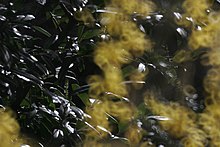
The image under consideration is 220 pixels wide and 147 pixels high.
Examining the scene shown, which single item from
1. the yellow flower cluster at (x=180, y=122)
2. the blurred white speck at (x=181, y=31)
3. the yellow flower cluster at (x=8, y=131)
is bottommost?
the yellow flower cluster at (x=180, y=122)

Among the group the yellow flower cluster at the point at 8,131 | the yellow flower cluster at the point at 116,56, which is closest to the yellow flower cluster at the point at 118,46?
the yellow flower cluster at the point at 116,56

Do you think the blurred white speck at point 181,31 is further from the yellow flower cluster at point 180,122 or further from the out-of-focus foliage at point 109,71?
the yellow flower cluster at point 180,122

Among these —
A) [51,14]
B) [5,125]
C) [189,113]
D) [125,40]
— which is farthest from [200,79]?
[5,125]

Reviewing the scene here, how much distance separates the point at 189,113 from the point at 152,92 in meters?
0.21

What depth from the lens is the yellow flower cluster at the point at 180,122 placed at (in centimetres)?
215

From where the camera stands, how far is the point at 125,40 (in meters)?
2.10

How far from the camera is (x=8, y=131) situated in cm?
175

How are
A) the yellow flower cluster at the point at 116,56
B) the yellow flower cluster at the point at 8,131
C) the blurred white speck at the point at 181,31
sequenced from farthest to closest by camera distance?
1. the blurred white speck at the point at 181,31
2. the yellow flower cluster at the point at 116,56
3. the yellow flower cluster at the point at 8,131

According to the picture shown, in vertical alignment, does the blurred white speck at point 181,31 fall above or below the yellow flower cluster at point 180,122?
above

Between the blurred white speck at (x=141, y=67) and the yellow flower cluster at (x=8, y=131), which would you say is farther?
the blurred white speck at (x=141, y=67)

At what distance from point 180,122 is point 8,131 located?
2.56 feet

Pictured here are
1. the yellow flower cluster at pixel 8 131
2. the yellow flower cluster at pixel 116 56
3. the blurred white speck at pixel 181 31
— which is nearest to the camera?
the yellow flower cluster at pixel 8 131

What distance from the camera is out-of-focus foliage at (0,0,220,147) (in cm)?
178

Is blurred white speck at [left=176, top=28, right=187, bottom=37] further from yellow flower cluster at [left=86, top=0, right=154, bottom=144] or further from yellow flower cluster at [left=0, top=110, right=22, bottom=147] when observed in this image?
yellow flower cluster at [left=0, top=110, right=22, bottom=147]
